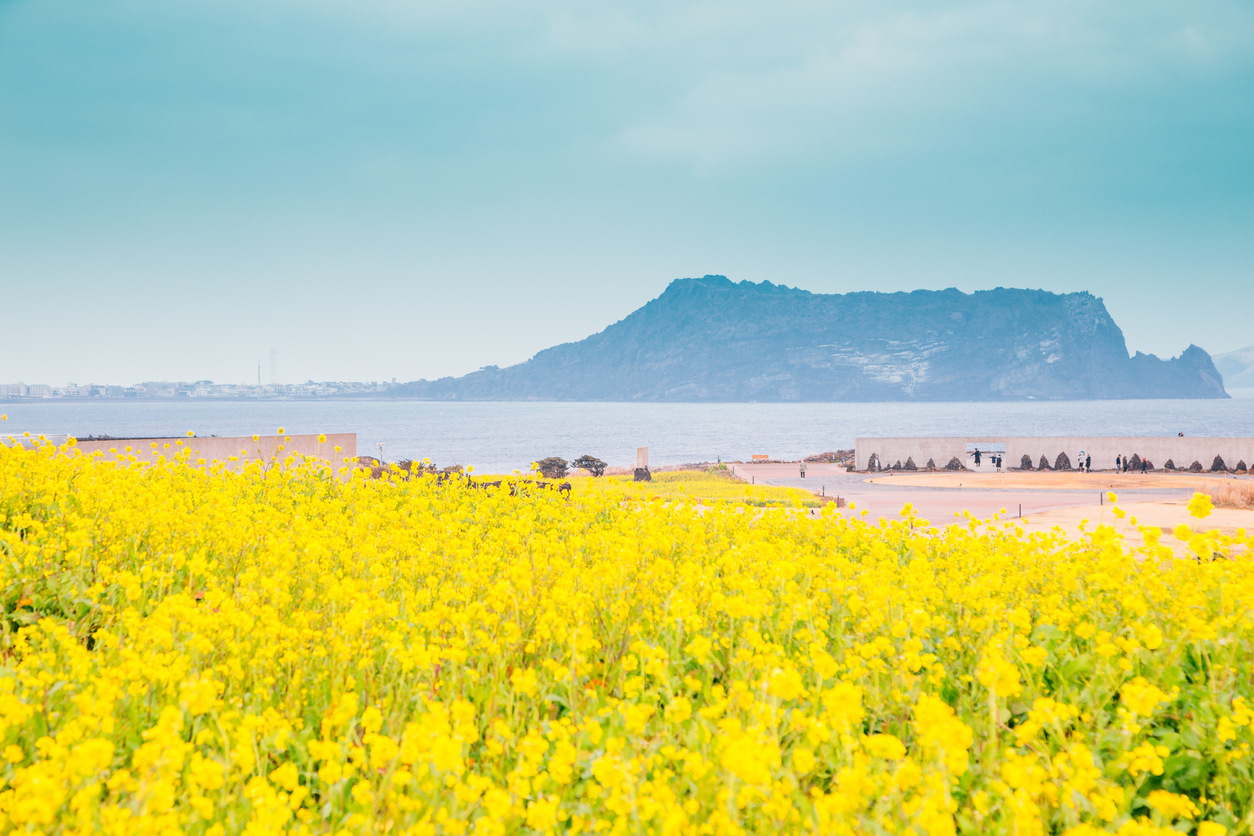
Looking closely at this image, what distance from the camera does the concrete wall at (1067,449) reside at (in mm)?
33469

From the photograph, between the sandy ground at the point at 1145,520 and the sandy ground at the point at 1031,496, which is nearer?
the sandy ground at the point at 1145,520

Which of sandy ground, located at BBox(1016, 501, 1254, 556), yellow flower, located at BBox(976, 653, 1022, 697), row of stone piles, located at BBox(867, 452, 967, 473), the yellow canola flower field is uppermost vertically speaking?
yellow flower, located at BBox(976, 653, 1022, 697)

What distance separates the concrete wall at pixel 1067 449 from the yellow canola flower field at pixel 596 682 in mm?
29762

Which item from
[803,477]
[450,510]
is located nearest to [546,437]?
[803,477]

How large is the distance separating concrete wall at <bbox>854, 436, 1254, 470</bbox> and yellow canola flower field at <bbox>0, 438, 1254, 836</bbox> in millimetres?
29762

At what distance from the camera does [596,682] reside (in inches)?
159

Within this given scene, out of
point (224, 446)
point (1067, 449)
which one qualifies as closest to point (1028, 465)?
point (1067, 449)

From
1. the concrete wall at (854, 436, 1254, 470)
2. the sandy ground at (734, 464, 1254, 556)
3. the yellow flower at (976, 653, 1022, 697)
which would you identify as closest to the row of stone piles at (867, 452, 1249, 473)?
the concrete wall at (854, 436, 1254, 470)

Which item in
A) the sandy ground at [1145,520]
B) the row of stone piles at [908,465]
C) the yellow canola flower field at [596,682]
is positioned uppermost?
the yellow canola flower field at [596,682]

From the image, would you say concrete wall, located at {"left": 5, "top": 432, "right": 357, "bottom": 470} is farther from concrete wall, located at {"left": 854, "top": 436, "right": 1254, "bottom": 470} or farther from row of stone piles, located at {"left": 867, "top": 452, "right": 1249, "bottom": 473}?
concrete wall, located at {"left": 854, "top": 436, "right": 1254, "bottom": 470}

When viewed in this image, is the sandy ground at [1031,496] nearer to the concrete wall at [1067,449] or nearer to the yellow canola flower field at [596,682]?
the concrete wall at [1067,449]

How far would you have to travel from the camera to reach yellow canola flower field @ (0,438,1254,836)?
2.24 meters

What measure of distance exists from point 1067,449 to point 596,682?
37.8 m

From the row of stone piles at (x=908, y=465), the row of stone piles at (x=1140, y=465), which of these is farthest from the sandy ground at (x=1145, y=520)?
the row of stone piles at (x=1140, y=465)
